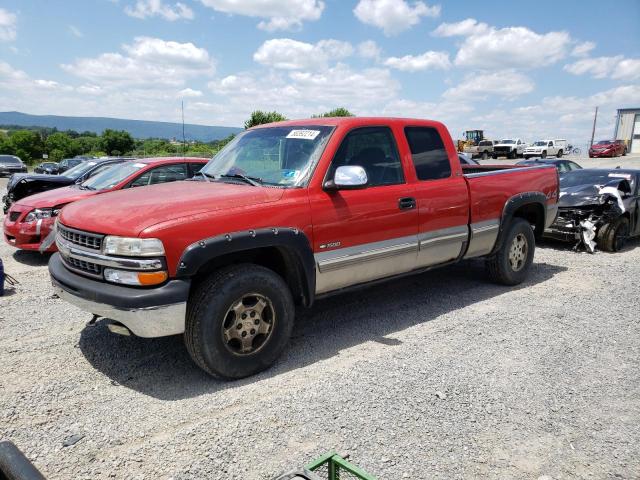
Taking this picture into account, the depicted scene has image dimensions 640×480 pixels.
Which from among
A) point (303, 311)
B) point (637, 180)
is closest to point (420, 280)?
point (303, 311)

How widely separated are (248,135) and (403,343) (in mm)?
2544

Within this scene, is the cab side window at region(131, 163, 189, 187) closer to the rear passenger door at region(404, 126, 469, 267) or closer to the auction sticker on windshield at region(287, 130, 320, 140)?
the auction sticker on windshield at region(287, 130, 320, 140)

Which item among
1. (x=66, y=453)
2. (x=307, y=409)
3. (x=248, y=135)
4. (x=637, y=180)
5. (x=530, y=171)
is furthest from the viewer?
(x=637, y=180)

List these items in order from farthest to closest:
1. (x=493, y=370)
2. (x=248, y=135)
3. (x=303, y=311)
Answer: (x=303, y=311) → (x=248, y=135) → (x=493, y=370)

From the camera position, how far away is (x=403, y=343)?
446 cm

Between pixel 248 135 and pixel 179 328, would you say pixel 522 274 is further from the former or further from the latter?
pixel 179 328

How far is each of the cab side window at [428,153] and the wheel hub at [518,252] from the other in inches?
65.9

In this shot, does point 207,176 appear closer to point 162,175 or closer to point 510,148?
point 162,175

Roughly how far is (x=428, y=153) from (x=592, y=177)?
6.30 m

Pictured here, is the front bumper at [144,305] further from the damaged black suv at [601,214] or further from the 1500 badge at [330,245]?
the damaged black suv at [601,214]

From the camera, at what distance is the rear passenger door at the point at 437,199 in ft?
16.1

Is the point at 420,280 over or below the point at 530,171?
below

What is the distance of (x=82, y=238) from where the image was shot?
364cm

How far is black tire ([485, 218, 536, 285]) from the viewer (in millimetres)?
6102
